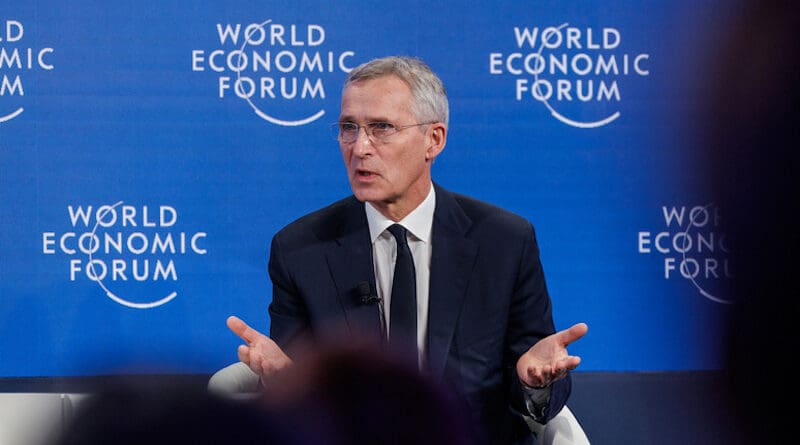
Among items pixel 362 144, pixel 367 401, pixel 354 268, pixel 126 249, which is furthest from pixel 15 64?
pixel 367 401

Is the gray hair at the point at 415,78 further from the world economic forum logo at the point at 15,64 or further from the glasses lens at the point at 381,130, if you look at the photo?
the world economic forum logo at the point at 15,64

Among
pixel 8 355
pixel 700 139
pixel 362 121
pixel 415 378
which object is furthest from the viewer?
pixel 700 139

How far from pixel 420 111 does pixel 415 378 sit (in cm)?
174

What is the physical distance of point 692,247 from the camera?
11.0 ft

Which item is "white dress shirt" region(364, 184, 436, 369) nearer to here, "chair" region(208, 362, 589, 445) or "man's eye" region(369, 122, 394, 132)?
"man's eye" region(369, 122, 394, 132)

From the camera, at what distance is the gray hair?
225 cm

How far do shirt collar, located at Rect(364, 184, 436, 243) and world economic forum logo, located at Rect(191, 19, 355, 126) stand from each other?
106cm

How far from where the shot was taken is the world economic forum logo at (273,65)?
3.26 metres

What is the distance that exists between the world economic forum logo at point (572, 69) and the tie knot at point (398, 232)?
47.3 inches

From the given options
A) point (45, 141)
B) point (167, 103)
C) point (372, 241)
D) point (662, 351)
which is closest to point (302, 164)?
point (167, 103)

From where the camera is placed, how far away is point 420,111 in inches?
90.8

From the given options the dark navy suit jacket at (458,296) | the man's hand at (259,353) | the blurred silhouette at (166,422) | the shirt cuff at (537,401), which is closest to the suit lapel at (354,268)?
the dark navy suit jacket at (458,296)

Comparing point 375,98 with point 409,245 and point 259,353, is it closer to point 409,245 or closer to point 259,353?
point 409,245

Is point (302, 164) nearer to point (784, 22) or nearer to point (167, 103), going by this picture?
point (167, 103)
